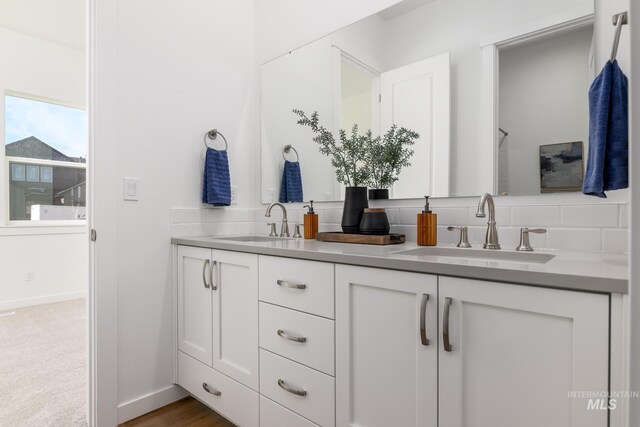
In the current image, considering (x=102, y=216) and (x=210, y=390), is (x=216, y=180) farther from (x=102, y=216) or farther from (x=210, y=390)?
(x=210, y=390)

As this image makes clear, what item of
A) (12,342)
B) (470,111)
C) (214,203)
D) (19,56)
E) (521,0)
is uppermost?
(19,56)

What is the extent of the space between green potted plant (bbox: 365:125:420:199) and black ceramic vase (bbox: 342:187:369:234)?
84mm

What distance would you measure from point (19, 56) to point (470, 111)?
15.6 feet

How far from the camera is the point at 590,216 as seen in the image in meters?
1.20

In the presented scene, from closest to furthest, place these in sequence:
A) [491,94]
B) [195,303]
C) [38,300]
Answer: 1. [491,94]
2. [195,303]
3. [38,300]

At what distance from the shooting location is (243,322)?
1.52 meters

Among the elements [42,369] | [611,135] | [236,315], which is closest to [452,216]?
[611,135]

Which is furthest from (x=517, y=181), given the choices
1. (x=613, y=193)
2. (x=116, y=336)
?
(x=116, y=336)

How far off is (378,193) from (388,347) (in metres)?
0.88

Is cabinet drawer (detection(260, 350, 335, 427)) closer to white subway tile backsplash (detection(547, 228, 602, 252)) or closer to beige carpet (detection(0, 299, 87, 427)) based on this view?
white subway tile backsplash (detection(547, 228, 602, 252))

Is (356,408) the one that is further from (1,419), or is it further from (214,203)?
(1,419)

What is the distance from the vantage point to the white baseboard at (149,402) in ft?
5.64

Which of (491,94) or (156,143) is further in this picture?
(156,143)

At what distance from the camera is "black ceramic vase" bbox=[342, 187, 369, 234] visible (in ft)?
5.55
